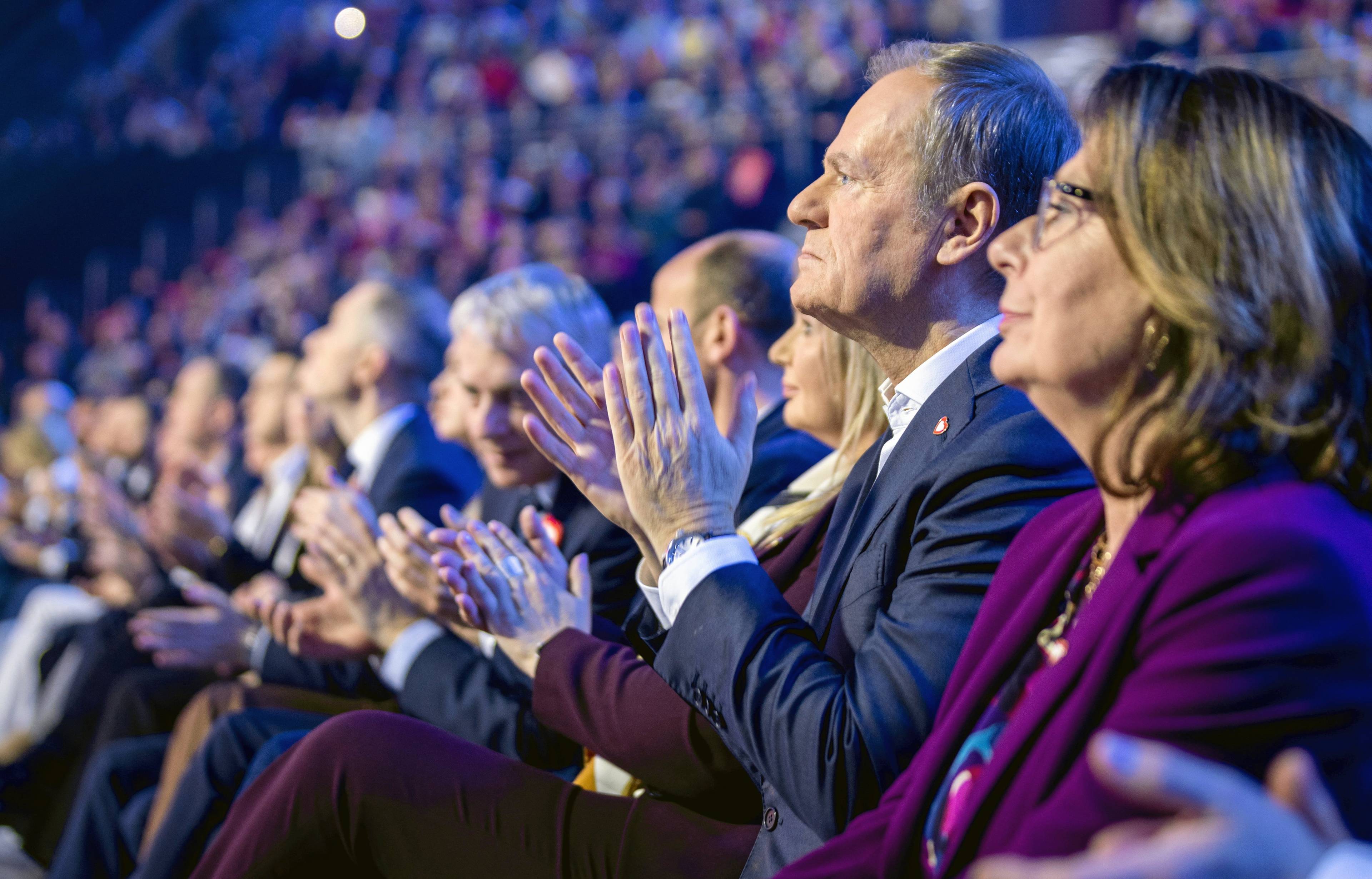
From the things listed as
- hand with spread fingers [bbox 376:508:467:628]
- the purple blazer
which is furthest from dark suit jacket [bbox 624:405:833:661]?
the purple blazer

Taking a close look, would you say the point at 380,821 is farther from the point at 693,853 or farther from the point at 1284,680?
the point at 1284,680

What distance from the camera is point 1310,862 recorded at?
0.66m

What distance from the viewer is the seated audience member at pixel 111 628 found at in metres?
2.95

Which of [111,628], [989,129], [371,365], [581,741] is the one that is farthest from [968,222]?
[111,628]

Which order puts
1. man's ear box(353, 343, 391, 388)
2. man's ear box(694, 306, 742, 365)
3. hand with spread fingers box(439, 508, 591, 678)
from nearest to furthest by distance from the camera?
hand with spread fingers box(439, 508, 591, 678)
man's ear box(694, 306, 742, 365)
man's ear box(353, 343, 391, 388)

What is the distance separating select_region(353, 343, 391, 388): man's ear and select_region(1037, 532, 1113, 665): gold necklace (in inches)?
108

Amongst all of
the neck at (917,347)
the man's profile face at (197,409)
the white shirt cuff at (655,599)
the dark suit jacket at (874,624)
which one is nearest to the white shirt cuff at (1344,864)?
the dark suit jacket at (874,624)

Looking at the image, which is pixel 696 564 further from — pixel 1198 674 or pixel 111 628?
pixel 111 628

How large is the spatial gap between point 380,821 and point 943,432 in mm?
821

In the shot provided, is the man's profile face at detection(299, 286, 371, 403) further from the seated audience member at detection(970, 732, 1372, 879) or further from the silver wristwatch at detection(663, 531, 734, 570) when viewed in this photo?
the seated audience member at detection(970, 732, 1372, 879)

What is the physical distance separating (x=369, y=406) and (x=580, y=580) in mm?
1941

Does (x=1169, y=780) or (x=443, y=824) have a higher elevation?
(x=1169, y=780)

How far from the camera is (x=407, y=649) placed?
2074mm

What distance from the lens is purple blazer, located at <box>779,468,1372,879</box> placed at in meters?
0.73
